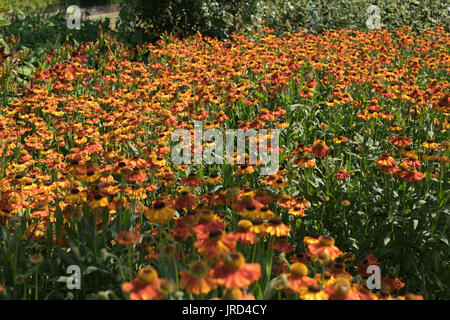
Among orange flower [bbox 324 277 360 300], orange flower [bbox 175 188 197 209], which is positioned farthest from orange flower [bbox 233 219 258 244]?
orange flower [bbox 175 188 197 209]

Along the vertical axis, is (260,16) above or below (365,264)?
above

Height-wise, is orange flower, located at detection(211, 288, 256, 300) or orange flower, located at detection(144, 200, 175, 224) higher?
orange flower, located at detection(144, 200, 175, 224)

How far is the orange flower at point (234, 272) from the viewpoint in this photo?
139 centimetres

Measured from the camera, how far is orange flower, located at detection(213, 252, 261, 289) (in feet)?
4.58

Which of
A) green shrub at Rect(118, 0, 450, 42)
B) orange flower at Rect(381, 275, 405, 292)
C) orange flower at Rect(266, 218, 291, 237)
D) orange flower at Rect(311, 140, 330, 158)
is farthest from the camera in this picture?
green shrub at Rect(118, 0, 450, 42)

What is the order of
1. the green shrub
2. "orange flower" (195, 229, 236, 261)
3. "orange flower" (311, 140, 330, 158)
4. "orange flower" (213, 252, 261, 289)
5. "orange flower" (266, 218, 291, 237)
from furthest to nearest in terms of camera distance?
1. the green shrub
2. "orange flower" (311, 140, 330, 158)
3. "orange flower" (266, 218, 291, 237)
4. "orange flower" (195, 229, 236, 261)
5. "orange flower" (213, 252, 261, 289)

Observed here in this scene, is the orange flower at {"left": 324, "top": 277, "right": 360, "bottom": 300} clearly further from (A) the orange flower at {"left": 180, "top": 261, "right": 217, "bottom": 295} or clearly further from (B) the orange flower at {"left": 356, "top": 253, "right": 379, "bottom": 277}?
(B) the orange flower at {"left": 356, "top": 253, "right": 379, "bottom": 277}

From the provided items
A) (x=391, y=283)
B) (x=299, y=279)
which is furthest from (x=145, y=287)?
(x=391, y=283)

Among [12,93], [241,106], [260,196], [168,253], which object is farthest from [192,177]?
[12,93]

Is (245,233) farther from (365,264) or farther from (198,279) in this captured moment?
(365,264)

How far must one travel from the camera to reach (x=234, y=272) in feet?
4.67

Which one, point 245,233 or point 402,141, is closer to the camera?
point 245,233

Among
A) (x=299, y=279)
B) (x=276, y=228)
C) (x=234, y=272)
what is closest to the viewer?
(x=234, y=272)

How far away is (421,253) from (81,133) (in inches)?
98.0
